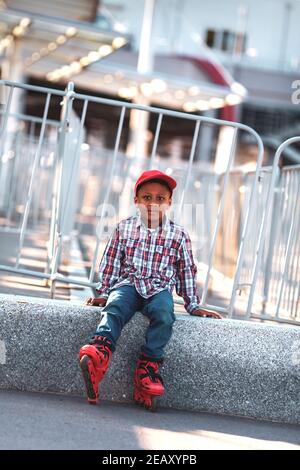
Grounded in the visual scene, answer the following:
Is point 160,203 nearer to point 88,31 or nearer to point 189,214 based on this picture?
point 189,214

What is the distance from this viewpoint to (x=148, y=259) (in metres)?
4.50

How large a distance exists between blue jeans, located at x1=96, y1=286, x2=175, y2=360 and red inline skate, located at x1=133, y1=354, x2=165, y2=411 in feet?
0.13

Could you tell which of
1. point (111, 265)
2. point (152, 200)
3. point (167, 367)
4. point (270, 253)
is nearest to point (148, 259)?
point (111, 265)

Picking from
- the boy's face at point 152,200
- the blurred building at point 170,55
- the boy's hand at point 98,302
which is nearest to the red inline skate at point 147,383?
the boy's hand at point 98,302

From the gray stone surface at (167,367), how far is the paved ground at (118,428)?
0.25ft

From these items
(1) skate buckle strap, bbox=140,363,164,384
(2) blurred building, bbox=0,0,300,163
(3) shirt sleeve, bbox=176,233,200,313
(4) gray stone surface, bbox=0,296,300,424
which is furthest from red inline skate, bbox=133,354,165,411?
(2) blurred building, bbox=0,0,300,163

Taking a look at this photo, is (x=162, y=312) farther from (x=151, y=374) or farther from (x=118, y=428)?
(x=118, y=428)

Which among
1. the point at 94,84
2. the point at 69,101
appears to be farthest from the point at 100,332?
the point at 94,84

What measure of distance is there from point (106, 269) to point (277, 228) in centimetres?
277

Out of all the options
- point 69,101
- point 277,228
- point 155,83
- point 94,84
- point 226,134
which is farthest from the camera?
point 226,134

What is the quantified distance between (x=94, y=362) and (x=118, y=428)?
1.20 feet

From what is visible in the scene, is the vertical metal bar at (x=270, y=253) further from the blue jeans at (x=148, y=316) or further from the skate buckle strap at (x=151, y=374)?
the skate buckle strap at (x=151, y=374)

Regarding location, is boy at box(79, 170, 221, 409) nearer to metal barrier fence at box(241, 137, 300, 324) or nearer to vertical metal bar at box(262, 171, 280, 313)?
metal barrier fence at box(241, 137, 300, 324)

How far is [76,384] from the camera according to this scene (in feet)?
14.2
